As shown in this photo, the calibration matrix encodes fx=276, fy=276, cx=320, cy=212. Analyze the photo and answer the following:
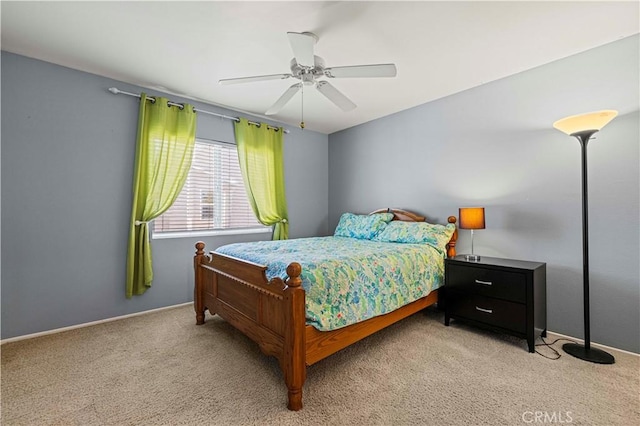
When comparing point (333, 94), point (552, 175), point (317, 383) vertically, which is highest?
point (333, 94)

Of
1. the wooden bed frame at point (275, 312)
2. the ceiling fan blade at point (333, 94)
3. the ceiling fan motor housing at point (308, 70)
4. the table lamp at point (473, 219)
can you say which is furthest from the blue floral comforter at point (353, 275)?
the ceiling fan motor housing at point (308, 70)

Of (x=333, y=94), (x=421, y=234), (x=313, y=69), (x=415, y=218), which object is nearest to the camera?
(x=313, y=69)

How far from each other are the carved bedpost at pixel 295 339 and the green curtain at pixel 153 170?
2.23 m

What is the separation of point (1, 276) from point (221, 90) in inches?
106

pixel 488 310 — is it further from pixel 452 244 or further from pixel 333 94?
pixel 333 94

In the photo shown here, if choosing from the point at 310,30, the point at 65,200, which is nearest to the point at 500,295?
the point at 310,30

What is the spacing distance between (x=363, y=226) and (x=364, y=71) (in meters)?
2.12

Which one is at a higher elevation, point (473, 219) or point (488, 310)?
point (473, 219)

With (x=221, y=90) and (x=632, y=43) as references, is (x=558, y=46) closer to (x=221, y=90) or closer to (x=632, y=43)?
(x=632, y=43)

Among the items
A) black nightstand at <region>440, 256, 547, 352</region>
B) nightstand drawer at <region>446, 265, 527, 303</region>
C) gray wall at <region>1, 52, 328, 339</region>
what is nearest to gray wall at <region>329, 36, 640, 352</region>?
black nightstand at <region>440, 256, 547, 352</region>

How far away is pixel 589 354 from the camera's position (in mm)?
2150

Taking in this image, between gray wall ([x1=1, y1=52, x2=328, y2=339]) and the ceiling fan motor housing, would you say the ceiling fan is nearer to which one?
the ceiling fan motor housing

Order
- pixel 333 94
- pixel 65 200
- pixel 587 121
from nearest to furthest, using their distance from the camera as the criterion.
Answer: pixel 587 121 < pixel 333 94 < pixel 65 200

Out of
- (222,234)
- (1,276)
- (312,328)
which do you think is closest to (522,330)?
(312,328)
